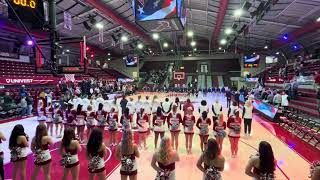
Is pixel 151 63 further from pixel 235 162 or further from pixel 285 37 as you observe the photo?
pixel 235 162

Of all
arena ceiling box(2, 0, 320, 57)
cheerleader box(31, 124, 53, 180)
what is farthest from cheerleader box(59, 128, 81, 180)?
arena ceiling box(2, 0, 320, 57)

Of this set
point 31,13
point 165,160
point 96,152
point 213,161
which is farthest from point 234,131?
point 31,13

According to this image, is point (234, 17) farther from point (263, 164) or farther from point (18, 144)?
point (18, 144)

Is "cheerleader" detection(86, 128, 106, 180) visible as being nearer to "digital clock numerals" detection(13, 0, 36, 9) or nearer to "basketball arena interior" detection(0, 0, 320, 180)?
"basketball arena interior" detection(0, 0, 320, 180)

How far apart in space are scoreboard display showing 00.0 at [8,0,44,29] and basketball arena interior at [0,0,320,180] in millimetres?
17

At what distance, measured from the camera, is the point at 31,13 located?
4.54 meters

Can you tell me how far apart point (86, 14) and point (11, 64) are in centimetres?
774

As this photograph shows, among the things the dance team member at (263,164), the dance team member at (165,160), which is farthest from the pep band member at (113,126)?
the dance team member at (263,164)

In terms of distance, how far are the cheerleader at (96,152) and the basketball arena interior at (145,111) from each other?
18 millimetres

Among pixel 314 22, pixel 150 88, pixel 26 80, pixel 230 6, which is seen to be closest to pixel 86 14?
pixel 26 80

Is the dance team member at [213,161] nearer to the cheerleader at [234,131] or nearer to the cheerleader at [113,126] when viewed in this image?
the cheerleader at [234,131]

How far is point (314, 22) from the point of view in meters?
15.6

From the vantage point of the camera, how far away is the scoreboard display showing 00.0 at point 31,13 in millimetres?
4379

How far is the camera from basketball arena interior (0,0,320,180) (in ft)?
14.8
